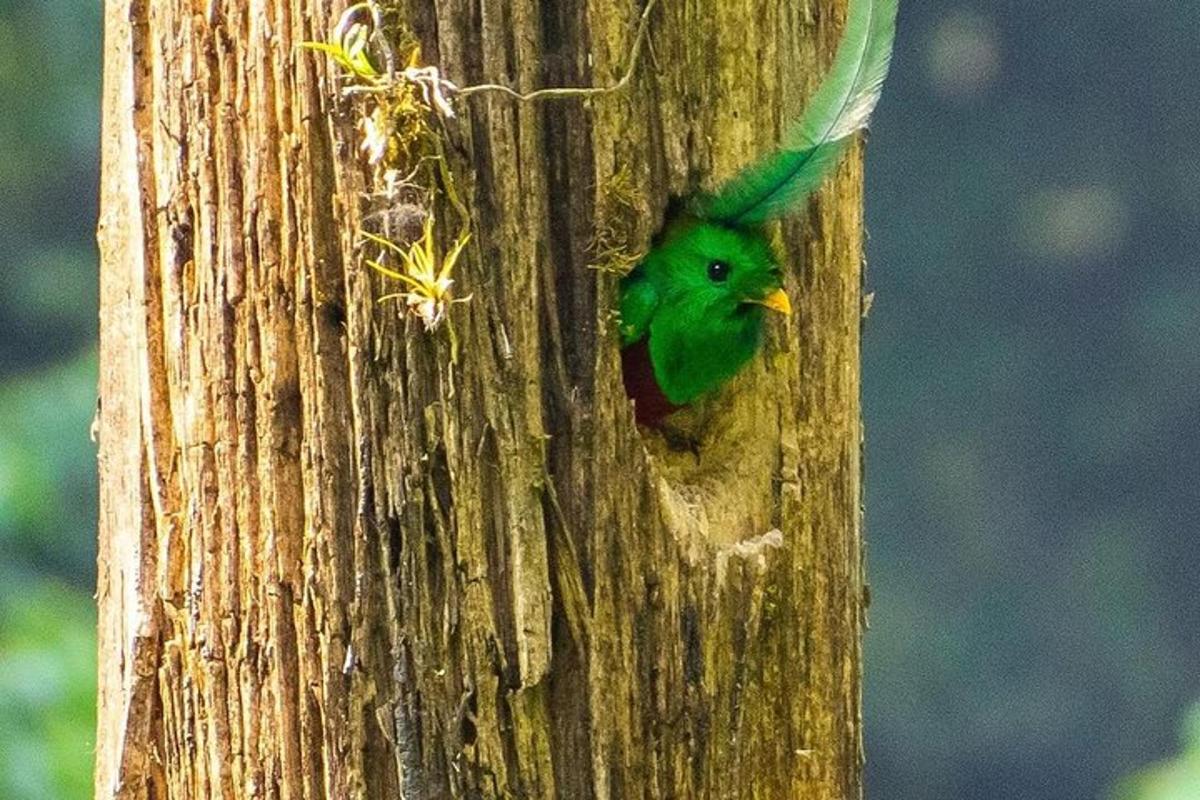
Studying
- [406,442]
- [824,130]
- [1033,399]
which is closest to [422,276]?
[406,442]

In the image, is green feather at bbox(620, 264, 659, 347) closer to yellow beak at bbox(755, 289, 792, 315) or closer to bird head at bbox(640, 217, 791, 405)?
bird head at bbox(640, 217, 791, 405)

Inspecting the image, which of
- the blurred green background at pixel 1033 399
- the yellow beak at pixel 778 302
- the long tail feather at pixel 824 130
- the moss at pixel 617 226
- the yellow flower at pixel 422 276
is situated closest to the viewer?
the yellow flower at pixel 422 276

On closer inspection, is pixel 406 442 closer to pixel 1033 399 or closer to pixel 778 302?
pixel 778 302

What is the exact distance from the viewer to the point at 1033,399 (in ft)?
47.5

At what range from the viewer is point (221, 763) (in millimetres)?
2914

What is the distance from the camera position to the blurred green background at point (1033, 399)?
1390 cm

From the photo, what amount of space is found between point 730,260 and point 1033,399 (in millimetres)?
11467

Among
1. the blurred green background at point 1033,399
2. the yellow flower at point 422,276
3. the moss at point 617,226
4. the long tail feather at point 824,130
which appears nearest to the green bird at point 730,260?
the long tail feather at point 824,130

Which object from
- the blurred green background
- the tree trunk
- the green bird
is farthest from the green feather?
the blurred green background

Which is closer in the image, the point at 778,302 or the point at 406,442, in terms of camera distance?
the point at 406,442

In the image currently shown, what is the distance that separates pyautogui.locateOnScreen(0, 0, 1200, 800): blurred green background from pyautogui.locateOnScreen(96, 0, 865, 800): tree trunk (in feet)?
35.8

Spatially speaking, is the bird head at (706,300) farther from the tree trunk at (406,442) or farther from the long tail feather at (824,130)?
the tree trunk at (406,442)

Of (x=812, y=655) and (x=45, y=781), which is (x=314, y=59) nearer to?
(x=812, y=655)

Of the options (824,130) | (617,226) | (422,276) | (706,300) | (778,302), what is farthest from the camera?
(706,300)
